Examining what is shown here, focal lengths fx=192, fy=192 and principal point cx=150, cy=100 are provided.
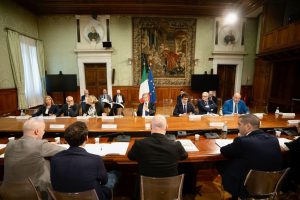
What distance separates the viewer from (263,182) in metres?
1.92

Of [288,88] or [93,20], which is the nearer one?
[288,88]

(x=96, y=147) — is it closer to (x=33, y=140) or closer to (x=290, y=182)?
(x=33, y=140)

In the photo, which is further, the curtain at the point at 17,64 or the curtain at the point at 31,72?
the curtain at the point at 31,72

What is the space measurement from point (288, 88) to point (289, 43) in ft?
6.16

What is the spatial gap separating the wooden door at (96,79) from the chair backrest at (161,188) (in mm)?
7775

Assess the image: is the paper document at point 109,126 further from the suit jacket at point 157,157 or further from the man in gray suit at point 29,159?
the suit jacket at point 157,157

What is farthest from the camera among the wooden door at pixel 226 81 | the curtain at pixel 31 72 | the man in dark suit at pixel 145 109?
the wooden door at pixel 226 81

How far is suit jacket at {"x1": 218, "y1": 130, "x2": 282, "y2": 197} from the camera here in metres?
1.97

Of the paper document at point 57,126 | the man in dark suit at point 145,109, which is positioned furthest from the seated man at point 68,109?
the man in dark suit at point 145,109

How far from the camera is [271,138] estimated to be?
2.04 m

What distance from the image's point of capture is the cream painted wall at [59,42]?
853 centimetres

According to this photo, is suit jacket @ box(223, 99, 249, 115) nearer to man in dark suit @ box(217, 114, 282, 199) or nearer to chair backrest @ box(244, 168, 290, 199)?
man in dark suit @ box(217, 114, 282, 199)

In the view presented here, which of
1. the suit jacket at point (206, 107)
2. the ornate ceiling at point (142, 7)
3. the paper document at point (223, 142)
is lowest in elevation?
the paper document at point (223, 142)

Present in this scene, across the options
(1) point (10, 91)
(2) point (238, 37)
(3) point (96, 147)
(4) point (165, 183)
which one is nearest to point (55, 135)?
(3) point (96, 147)
